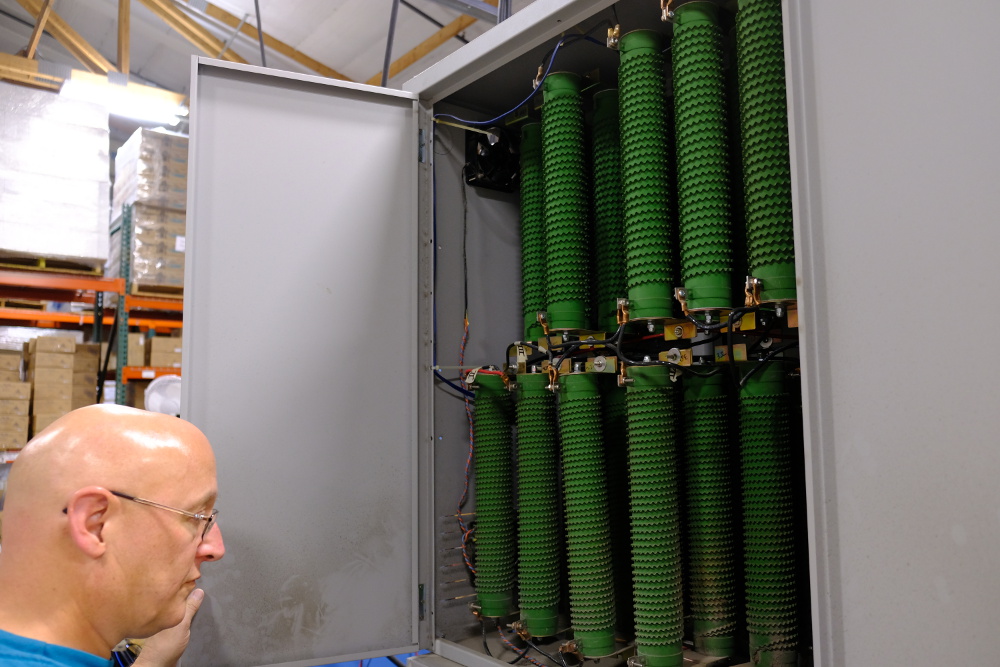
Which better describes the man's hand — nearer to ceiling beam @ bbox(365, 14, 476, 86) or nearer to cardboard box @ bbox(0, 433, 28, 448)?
cardboard box @ bbox(0, 433, 28, 448)

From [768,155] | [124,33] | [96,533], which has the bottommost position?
[96,533]

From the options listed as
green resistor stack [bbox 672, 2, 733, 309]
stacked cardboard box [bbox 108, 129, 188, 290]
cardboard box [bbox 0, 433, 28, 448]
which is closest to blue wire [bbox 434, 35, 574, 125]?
green resistor stack [bbox 672, 2, 733, 309]

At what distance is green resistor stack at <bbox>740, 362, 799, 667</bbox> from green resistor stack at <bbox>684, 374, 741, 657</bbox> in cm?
8

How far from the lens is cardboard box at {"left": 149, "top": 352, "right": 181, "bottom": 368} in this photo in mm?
4410

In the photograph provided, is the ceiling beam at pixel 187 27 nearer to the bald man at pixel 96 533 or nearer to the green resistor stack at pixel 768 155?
the green resistor stack at pixel 768 155

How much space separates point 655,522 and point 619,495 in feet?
1.26

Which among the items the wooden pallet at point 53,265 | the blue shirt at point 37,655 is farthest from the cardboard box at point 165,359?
the blue shirt at point 37,655

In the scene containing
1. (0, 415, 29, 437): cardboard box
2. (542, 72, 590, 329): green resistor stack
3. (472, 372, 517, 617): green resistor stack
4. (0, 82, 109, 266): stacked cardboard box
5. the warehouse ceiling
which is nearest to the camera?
(542, 72, 590, 329): green resistor stack

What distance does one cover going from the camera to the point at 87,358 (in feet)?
14.1

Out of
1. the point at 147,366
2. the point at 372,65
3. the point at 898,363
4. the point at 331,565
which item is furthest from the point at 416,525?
the point at 372,65

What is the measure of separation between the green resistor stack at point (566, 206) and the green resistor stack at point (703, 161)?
0.38 metres

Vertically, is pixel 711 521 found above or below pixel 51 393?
below

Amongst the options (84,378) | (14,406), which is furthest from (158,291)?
(14,406)

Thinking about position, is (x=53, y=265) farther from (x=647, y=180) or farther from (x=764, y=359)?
(x=764, y=359)
